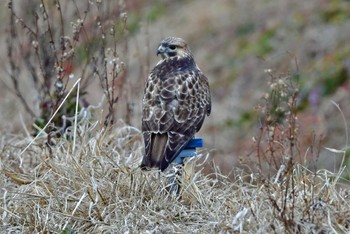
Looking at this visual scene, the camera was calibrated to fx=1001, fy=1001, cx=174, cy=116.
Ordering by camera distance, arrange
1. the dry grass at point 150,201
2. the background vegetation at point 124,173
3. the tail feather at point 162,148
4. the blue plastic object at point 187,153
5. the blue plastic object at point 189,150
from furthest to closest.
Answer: the blue plastic object at point 189,150 < the blue plastic object at point 187,153 < the tail feather at point 162,148 < the background vegetation at point 124,173 < the dry grass at point 150,201

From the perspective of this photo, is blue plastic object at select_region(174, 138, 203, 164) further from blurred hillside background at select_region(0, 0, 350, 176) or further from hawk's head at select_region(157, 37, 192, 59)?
blurred hillside background at select_region(0, 0, 350, 176)

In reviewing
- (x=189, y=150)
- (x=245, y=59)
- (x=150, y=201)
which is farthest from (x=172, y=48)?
(x=245, y=59)

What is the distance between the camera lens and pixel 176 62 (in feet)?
24.0

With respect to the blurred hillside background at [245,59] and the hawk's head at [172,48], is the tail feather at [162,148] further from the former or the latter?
the blurred hillside background at [245,59]

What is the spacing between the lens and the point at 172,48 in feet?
24.0

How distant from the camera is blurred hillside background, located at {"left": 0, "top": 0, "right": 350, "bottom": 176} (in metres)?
13.8

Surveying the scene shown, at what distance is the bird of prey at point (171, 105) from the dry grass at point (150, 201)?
191mm

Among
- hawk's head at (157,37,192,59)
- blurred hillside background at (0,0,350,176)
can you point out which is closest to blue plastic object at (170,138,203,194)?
hawk's head at (157,37,192,59)

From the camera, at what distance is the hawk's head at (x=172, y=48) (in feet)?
24.0

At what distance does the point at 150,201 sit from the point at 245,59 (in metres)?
10.9

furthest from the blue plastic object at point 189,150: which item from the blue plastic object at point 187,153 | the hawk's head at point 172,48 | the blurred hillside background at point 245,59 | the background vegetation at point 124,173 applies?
the blurred hillside background at point 245,59

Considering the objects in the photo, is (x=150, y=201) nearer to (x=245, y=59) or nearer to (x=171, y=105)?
(x=171, y=105)

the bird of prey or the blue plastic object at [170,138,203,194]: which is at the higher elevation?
the bird of prey

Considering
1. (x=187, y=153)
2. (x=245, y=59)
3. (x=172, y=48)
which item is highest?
(x=172, y=48)
